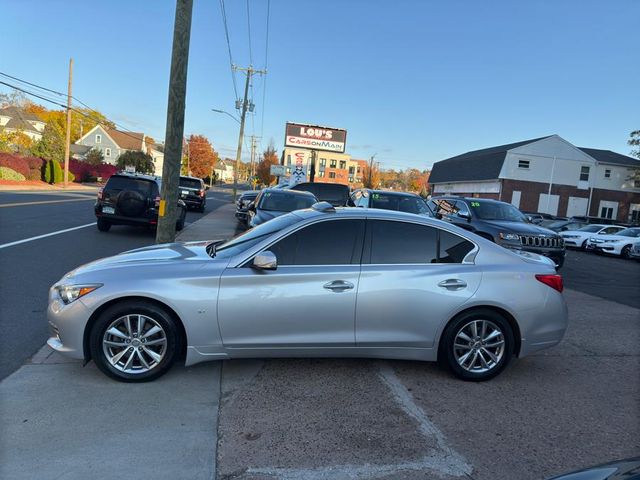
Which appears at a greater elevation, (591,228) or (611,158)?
(611,158)

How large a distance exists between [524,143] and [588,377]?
43938 mm

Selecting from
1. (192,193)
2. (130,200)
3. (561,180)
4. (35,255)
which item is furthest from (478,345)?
(561,180)

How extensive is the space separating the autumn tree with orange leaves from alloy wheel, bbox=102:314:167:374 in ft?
314

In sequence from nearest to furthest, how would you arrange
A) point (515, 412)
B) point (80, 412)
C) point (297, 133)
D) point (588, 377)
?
point (80, 412) → point (515, 412) → point (588, 377) → point (297, 133)

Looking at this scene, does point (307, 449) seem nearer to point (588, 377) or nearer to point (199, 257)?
point (199, 257)

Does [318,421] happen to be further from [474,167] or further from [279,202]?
[474,167]

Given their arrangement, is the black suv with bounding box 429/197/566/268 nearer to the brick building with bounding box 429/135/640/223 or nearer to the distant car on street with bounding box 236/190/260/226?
the distant car on street with bounding box 236/190/260/226

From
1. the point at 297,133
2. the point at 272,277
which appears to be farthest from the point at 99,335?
the point at 297,133

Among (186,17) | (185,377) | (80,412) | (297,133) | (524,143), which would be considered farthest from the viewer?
(524,143)

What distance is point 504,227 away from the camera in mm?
10445

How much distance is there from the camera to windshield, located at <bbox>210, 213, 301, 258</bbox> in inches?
171

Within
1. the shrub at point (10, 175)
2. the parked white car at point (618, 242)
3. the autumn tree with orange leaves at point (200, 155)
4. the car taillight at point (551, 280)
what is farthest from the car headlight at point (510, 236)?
the autumn tree with orange leaves at point (200, 155)

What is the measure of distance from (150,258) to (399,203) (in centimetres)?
823

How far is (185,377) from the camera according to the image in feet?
13.8
